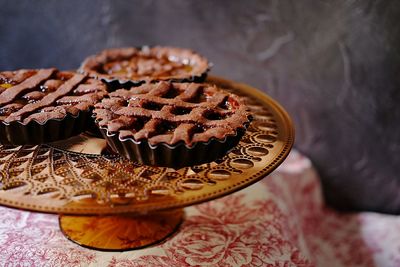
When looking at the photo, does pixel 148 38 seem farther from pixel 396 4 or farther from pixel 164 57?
pixel 396 4

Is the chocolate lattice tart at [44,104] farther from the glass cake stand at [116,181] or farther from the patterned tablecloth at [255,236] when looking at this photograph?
the patterned tablecloth at [255,236]

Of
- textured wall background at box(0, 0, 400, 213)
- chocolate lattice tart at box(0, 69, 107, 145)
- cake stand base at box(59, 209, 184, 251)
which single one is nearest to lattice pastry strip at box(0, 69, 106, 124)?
chocolate lattice tart at box(0, 69, 107, 145)

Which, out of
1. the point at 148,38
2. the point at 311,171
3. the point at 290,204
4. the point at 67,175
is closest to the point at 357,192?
the point at 311,171

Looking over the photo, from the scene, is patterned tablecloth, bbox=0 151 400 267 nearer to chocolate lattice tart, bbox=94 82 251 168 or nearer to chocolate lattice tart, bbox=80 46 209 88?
chocolate lattice tart, bbox=94 82 251 168

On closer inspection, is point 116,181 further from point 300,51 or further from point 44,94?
point 300,51

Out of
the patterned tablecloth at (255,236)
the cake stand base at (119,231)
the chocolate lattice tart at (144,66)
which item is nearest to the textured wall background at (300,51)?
the patterned tablecloth at (255,236)

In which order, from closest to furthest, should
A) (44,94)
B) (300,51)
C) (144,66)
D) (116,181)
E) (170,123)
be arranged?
(116,181), (170,123), (44,94), (144,66), (300,51)

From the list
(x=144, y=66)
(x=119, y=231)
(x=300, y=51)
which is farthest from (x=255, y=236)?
(x=300, y=51)
